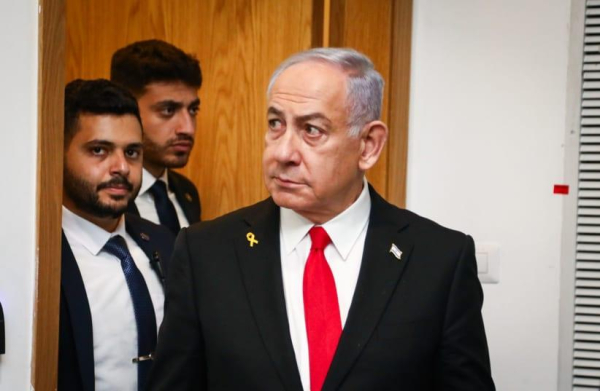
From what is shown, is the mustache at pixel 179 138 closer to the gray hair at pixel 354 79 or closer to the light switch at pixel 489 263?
the light switch at pixel 489 263

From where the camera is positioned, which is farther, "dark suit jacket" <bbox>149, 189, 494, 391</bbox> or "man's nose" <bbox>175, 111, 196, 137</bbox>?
"man's nose" <bbox>175, 111, 196, 137</bbox>

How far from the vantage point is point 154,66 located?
2.88 metres

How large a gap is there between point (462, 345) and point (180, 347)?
0.54 m

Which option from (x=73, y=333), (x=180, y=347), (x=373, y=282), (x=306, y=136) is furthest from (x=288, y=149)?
(x=73, y=333)

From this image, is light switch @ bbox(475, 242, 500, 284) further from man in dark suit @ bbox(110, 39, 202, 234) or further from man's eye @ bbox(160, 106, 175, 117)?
man's eye @ bbox(160, 106, 175, 117)

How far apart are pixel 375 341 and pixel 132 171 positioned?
0.88m

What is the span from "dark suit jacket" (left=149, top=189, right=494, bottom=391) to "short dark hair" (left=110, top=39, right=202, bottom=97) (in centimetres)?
Result: 118

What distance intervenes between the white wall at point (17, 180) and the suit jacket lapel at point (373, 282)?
620mm

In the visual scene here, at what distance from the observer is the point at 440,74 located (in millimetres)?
2820

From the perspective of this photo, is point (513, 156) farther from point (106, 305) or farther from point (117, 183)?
point (106, 305)

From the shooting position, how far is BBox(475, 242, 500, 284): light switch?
276 cm

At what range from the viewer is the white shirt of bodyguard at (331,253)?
5.68 feet

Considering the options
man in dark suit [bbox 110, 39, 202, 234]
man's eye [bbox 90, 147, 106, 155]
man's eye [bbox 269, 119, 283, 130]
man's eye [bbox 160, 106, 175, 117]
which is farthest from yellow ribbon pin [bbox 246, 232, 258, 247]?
man's eye [bbox 160, 106, 175, 117]

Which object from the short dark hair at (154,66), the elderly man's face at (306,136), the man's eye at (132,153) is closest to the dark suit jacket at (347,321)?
the elderly man's face at (306,136)
